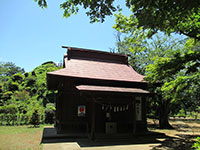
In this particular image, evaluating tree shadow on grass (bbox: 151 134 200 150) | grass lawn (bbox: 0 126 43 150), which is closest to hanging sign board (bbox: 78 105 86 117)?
grass lawn (bbox: 0 126 43 150)

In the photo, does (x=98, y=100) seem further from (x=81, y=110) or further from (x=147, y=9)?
(x=147, y=9)

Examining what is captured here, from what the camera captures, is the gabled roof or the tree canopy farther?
the gabled roof

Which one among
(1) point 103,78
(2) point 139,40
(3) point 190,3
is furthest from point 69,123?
(3) point 190,3

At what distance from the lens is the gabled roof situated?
11909 mm

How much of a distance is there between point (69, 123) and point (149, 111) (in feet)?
40.2

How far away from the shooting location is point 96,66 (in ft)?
45.8

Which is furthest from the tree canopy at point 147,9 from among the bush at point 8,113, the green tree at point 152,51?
the bush at point 8,113

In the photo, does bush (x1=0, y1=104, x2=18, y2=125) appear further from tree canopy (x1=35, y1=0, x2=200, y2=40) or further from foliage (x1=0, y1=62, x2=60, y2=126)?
tree canopy (x1=35, y1=0, x2=200, y2=40)

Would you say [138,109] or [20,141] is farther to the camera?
[138,109]

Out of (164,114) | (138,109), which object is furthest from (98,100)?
(164,114)

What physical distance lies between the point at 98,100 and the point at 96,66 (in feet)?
10.8

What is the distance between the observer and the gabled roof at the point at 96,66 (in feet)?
39.1

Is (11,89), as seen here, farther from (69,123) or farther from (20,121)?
(69,123)

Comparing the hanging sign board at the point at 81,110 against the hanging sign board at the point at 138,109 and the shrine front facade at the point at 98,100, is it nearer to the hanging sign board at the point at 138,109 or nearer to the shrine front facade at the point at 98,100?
the shrine front facade at the point at 98,100
